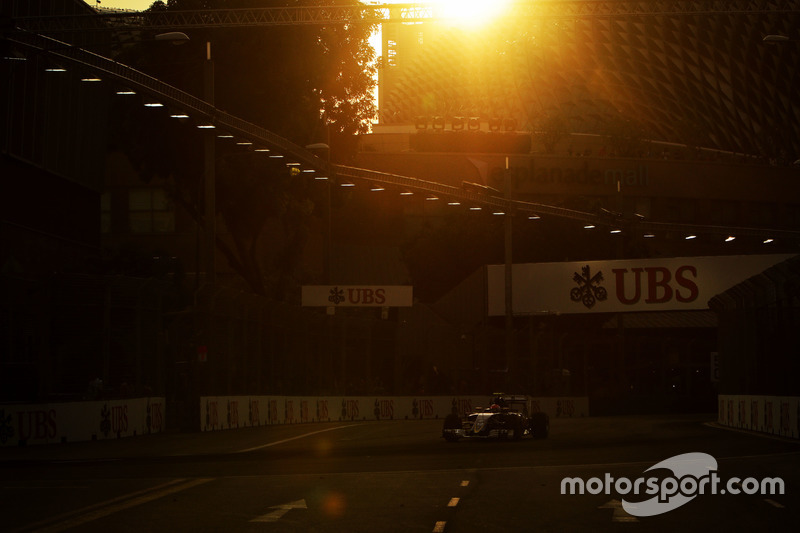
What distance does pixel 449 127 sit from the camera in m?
104

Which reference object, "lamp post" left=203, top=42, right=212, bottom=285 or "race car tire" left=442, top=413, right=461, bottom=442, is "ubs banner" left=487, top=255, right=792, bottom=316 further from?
"race car tire" left=442, top=413, right=461, bottom=442

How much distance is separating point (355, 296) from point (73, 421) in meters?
24.5

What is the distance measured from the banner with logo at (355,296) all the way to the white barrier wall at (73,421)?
63.7 ft

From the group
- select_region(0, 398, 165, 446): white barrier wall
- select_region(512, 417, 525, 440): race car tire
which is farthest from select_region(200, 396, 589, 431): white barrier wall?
select_region(512, 417, 525, 440): race car tire

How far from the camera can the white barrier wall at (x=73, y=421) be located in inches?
1054

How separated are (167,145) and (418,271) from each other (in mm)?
31031

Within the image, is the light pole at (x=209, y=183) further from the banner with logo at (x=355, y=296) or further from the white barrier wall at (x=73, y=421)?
the banner with logo at (x=355, y=296)

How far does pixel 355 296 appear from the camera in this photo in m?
52.0

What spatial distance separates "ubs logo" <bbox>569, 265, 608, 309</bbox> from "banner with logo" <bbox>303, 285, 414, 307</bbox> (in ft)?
25.0

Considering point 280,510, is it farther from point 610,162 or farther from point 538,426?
point 610,162

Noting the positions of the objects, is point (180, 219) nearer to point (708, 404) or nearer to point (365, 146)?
point (365, 146)

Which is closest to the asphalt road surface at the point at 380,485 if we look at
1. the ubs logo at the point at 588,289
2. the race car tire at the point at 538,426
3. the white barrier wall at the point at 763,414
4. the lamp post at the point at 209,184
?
the race car tire at the point at 538,426

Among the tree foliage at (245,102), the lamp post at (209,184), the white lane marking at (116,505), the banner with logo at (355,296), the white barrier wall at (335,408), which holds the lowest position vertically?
the white barrier wall at (335,408)

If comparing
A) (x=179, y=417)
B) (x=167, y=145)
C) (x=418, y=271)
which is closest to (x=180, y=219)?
(x=418, y=271)
